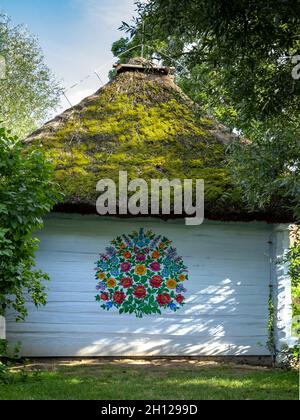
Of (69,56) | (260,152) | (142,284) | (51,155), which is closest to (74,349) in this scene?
(142,284)

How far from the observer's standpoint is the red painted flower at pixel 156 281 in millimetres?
8078

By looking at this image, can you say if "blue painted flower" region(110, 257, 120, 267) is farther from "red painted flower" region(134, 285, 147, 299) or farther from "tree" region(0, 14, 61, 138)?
"tree" region(0, 14, 61, 138)

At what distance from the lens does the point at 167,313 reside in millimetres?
8055

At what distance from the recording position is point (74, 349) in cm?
783

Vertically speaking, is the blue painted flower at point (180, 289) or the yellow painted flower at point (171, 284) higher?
the yellow painted flower at point (171, 284)

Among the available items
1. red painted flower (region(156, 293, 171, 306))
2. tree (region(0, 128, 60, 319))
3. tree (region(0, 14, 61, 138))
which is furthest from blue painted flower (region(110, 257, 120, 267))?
tree (region(0, 14, 61, 138))

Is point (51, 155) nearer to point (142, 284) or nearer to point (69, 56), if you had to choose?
point (142, 284)

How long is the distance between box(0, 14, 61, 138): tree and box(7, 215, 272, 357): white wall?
14.8m

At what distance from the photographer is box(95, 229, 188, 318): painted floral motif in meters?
7.98

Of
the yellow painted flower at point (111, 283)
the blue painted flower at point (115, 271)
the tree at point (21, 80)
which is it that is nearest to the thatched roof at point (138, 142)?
the blue painted flower at point (115, 271)

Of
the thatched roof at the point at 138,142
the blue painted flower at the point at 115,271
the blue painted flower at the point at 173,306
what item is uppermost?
the thatched roof at the point at 138,142

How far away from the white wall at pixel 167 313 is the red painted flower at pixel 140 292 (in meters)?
0.33

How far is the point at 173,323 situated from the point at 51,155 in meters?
2.92

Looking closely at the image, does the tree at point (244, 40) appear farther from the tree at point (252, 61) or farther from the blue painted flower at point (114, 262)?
the blue painted flower at point (114, 262)
